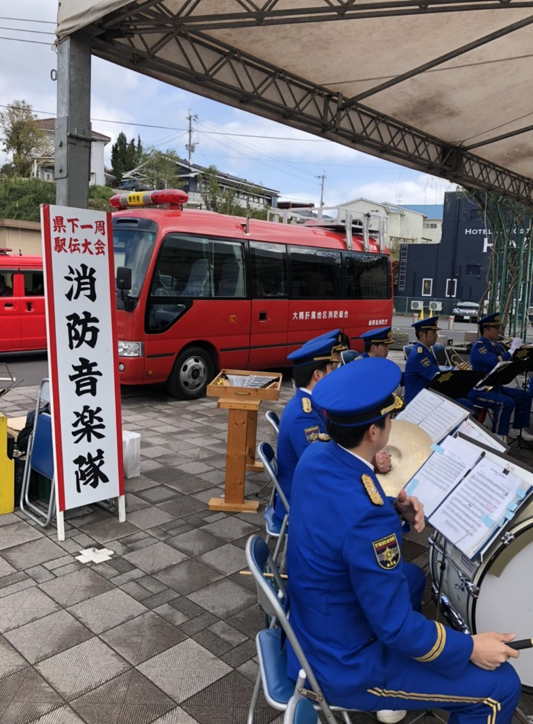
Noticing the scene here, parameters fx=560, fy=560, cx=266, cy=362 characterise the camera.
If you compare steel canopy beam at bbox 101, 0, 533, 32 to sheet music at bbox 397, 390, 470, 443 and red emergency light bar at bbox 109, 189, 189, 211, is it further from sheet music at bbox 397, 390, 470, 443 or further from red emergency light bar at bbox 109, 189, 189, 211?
red emergency light bar at bbox 109, 189, 189, 211

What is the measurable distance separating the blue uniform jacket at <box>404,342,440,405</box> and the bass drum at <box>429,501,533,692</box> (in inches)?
148

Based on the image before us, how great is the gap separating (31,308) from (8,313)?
→ 1.56 feet

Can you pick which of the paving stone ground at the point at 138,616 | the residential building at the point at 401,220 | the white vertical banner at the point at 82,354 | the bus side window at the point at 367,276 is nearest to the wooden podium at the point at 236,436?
the paving stone ground at the point at 138,616

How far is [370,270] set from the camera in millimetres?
12102

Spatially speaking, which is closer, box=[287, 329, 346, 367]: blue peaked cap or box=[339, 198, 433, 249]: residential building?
box=[287, 329, 346, 367]: blue peaked cap

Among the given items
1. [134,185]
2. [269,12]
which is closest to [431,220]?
[134,185]

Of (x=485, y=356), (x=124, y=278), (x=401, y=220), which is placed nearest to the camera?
(x=485, y=356)

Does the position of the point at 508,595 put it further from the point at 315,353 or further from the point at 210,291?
the point at 210,291

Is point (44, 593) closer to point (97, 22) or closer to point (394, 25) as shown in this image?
point (97, 22)

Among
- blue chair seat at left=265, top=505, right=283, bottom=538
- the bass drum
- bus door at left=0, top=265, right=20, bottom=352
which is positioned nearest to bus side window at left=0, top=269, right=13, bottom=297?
bus door at left=0, top=265, right=20, bottom=352

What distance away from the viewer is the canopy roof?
424 cm

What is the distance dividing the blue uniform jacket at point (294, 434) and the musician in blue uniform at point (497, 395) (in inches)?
160

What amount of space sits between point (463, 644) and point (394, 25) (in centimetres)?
484

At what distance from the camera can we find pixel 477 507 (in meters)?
2.25
